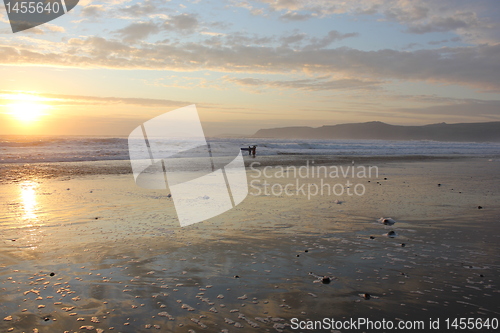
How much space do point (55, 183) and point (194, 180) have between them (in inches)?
203

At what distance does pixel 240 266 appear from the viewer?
5.08 meters

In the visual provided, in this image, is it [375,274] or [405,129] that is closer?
[375,274]

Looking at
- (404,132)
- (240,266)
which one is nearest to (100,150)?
(240,266)

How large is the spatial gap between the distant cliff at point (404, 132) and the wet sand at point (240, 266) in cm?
15394

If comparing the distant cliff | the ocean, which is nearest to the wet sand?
the ocean

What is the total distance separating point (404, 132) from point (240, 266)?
180255mm

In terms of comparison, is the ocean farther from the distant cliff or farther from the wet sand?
the distant cliff

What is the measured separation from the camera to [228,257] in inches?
215

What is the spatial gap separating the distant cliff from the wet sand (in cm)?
15394

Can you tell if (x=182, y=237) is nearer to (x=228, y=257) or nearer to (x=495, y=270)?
(x=228, y=257)

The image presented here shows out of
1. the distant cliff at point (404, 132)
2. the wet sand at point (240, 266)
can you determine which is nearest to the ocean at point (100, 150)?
the wet sand at point (240, 266)

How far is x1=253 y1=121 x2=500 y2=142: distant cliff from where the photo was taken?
502 ft

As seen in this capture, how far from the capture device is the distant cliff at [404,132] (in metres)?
153

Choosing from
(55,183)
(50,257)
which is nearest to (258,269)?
(50,257)
